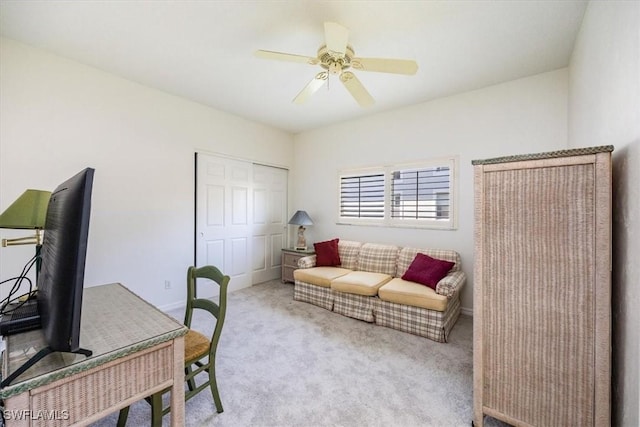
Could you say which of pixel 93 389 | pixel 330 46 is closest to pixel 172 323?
pixel 93 389

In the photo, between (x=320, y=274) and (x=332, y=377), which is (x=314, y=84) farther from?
(x=332, y=377)

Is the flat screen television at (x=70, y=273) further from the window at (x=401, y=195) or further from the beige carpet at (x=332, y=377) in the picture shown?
the window at (x=401, y=195)

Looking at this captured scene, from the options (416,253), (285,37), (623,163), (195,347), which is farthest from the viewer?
(416,253)

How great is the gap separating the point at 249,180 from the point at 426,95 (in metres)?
2.89

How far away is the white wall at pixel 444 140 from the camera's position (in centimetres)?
281

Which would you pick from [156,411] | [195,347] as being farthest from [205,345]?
[156,411]

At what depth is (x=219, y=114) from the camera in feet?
12.7

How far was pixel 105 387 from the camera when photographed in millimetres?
910

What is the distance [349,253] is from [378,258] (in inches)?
18.4

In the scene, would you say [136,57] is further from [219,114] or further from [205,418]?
[205,418]

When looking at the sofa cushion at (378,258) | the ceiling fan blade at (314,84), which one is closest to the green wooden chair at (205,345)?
the ceiling fan blade at (314,84)

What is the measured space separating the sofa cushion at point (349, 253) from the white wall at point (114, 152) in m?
2.15

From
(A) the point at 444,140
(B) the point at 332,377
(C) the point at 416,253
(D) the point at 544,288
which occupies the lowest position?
(B) the point at 332,377

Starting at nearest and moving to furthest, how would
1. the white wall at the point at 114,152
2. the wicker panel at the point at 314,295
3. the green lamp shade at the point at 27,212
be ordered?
the green lamp shade at the point at 27,212 → the white wall at the point at 114,152 → the wicker panel at the point at 314,295
